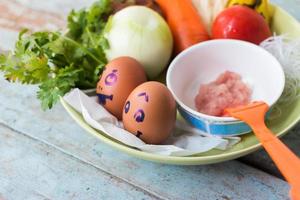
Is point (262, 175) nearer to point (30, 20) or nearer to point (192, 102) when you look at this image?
point (192, 102)

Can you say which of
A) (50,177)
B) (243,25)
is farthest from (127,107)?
(243,25)

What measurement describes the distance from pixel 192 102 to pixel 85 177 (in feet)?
0.77

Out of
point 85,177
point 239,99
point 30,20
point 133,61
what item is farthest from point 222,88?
point 30,20

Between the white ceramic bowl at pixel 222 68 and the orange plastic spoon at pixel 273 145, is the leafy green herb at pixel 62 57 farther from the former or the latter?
the orange plastic spoon at pixel 273 145

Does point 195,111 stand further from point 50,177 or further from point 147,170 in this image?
point 50,177

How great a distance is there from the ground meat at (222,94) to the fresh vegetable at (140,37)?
0.10 m

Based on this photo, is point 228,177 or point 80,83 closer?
point 228,177

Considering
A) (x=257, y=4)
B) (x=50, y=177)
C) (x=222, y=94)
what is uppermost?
(x=257, y=4)

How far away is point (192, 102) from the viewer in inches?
33.4

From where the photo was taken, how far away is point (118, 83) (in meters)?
0.77

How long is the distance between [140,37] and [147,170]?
250 millimetres

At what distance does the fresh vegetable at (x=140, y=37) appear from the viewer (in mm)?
857

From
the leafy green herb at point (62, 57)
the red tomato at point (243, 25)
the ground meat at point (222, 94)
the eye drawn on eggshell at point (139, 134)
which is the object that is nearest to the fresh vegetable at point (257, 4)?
the red tomato at point (243, 25)

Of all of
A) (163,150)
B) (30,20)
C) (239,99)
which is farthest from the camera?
(30,20)
